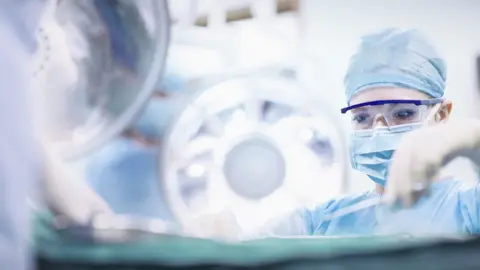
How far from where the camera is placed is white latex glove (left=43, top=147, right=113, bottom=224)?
3.77 feet

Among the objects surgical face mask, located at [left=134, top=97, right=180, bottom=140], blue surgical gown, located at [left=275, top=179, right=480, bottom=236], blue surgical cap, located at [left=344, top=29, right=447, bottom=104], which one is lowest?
blue surgical gown, located at [left=275, top=179, right=480, bottom=236]

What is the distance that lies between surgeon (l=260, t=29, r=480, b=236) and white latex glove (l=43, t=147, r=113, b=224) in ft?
1.28

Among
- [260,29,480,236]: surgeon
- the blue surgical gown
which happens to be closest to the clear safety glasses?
[260,29,480,236]: surgeon

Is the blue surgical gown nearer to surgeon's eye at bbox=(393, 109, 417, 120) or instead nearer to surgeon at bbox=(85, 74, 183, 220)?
surgeon's eye at bbox=(393, 109, 417, 120)

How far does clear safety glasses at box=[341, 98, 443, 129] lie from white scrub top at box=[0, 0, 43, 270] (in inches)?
26.4

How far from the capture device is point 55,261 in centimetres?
115

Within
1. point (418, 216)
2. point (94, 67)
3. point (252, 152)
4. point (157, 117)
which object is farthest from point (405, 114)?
point (94, 67)

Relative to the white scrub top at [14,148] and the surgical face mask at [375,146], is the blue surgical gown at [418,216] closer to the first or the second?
the surgical face mask at [375,146]

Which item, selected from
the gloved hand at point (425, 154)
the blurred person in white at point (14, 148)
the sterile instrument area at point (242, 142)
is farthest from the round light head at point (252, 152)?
the blurred person in white at point (14, 148)

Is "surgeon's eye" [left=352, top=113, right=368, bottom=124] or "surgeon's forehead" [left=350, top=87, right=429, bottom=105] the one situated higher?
"surgeon's forehead" [left=350, top=87, right=429, bottom=105]

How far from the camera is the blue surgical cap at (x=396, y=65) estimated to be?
117 cm

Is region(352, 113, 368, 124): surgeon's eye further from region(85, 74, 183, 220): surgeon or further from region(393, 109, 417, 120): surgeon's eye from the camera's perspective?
region(85, 74, 183, 220): surgeon

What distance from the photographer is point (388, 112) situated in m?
1.17

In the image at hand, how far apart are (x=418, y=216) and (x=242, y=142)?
0.40 meters
